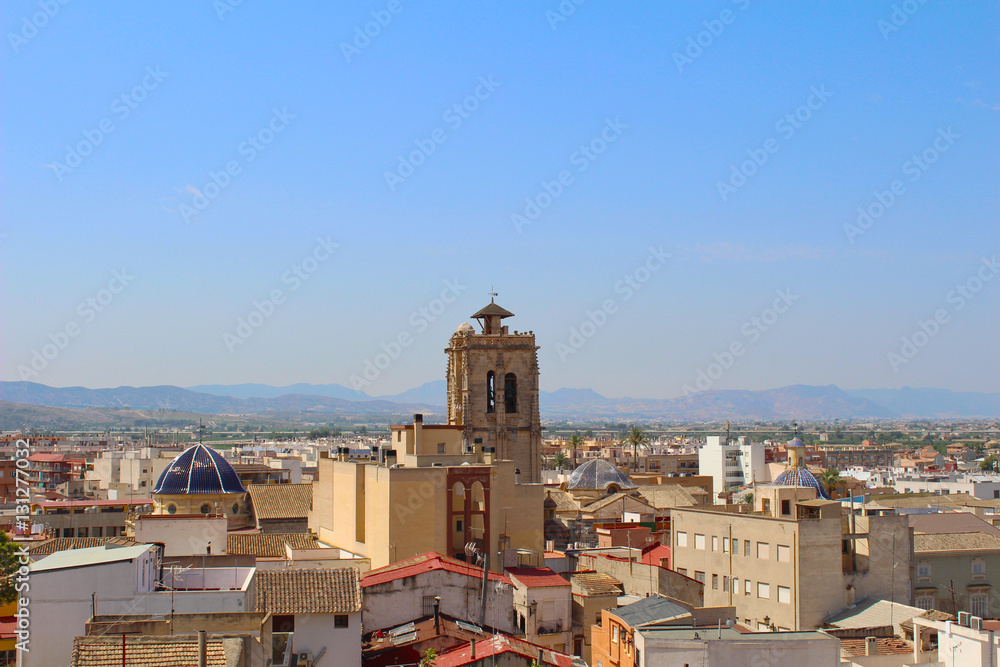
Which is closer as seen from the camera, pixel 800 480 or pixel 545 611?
pixel 545 611

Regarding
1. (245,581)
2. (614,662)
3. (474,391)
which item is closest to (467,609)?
(614,662)

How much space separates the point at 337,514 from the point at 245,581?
23787mm

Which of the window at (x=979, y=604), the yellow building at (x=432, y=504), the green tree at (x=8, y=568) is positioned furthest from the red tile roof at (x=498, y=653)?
the window at (x=979, y=604)

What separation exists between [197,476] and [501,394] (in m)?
16.8

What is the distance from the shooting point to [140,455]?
105688mm

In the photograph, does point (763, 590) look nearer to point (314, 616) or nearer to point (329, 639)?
point (329, 639)

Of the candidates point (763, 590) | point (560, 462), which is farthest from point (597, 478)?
point (560, 462)

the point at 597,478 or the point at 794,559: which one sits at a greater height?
the point at 597,478

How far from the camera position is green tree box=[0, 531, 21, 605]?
3341cm

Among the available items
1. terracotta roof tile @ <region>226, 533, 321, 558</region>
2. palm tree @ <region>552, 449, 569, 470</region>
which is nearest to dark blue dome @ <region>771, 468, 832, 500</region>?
terracotta roof tile @ <region>226, 533, 321, 558</region>

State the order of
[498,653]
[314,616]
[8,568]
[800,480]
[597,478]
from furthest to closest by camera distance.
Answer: [597,478]
[800,480]
[8,568]
[314,616]
[498,653]

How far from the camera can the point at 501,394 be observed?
200 ft

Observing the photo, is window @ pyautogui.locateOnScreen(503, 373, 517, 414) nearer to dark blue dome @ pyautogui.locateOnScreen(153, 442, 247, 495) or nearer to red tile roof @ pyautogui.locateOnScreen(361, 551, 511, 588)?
dark blue dome @ pyautogui.locateOnScreen(153, 442, 247, 495)

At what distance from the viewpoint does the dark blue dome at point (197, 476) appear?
5328 cm
